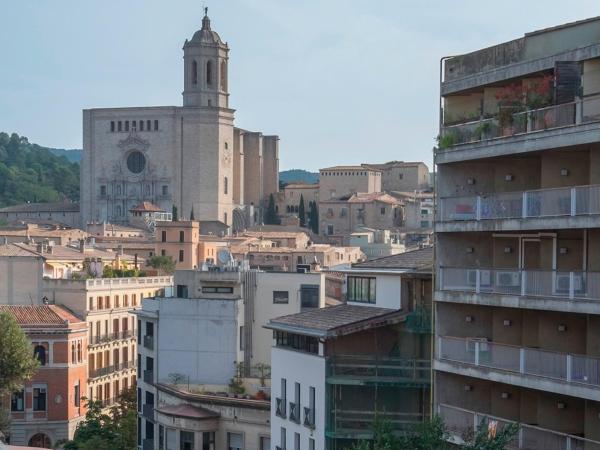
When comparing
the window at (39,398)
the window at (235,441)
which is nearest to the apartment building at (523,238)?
the window at (235,441)

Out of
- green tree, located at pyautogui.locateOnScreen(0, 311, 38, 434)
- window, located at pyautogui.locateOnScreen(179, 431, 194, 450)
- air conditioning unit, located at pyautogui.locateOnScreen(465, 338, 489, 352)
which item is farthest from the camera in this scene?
green tree, located at pyautogui.locateOnScreen(0, 311, 38, 434)

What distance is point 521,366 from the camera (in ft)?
76.9

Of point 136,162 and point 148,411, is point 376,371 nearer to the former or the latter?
point 148,411

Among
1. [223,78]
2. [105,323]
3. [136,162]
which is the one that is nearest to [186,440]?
[105,323]

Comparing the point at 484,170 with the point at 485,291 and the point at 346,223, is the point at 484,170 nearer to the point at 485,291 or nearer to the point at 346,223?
the point at 485,291

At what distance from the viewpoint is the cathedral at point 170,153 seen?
191875 millimetres

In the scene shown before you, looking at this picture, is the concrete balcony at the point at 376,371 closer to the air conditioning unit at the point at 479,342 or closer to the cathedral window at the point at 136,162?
the air conditioning unit at the point at 479,342

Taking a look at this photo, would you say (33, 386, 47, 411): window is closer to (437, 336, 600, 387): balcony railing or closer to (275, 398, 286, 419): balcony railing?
(275, 398, 286, 419): balcony railing

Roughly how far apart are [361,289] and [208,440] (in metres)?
11.9

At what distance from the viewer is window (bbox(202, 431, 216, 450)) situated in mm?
43500

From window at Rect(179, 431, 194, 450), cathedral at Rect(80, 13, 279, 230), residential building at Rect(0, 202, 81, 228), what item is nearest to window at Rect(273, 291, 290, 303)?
window at Rect(179, 431, 194, 450)

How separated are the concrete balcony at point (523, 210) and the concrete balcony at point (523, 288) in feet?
2.28

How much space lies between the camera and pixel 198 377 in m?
50.2

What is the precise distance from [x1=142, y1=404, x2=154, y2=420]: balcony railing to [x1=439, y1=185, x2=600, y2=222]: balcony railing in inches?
964
